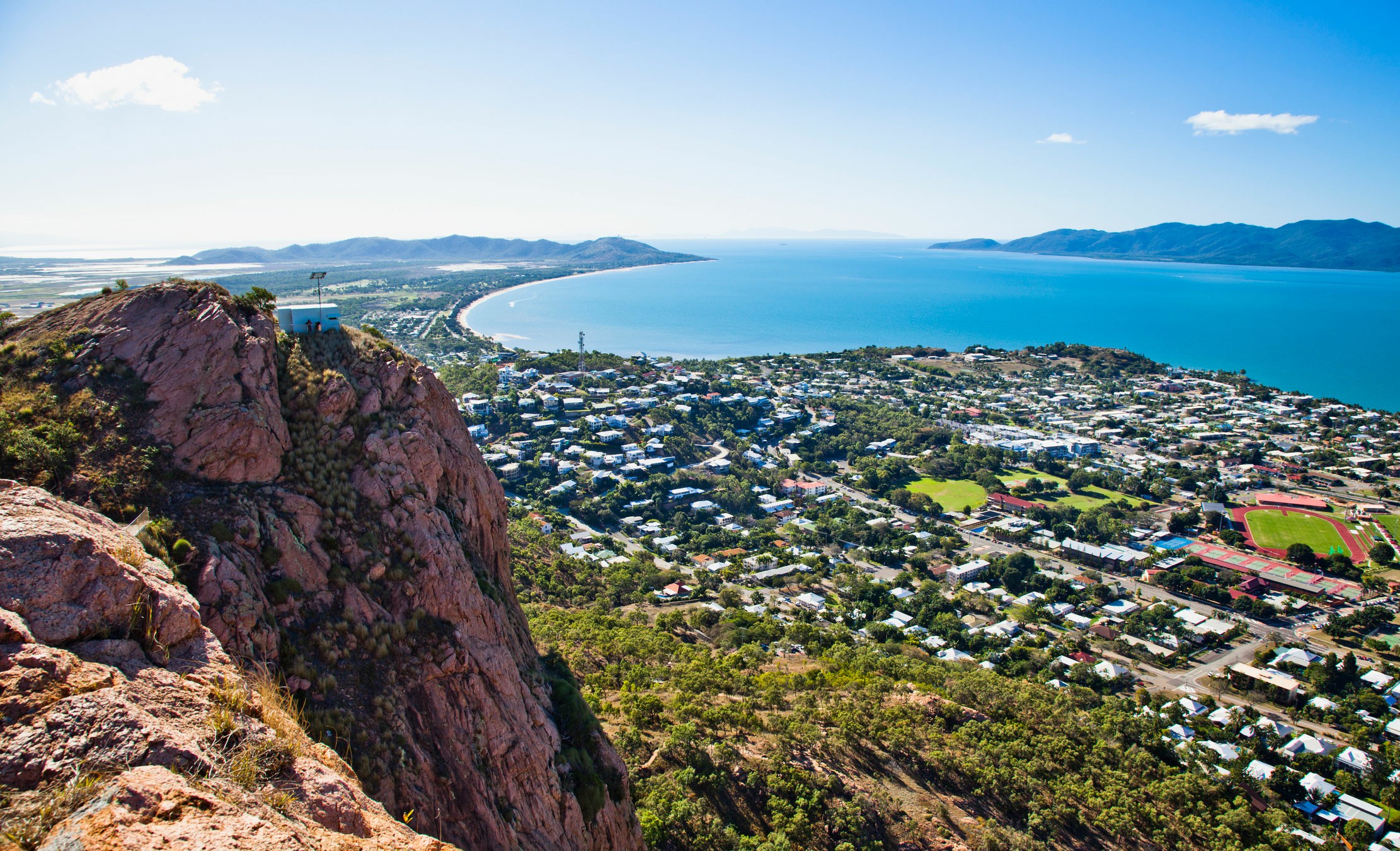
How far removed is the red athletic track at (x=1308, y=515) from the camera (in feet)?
Answer: 132

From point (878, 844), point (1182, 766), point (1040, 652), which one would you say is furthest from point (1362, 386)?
point (878, 844)

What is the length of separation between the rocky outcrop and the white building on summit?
6.11 metres

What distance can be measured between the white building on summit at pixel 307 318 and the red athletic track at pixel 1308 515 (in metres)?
49.9

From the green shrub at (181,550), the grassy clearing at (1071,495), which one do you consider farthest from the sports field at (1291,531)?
the green shrub at (181,550)

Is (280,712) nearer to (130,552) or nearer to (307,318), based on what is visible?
(130,552)

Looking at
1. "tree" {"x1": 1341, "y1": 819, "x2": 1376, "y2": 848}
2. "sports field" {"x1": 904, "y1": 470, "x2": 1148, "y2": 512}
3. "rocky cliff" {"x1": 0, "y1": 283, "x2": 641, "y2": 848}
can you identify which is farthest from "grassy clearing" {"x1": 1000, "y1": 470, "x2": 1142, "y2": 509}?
"rocky cliff" {"x1": 0, "y1": 283, "x2": 641, "y2": 848}

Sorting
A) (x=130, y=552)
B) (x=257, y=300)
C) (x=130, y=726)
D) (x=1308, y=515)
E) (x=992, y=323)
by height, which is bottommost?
(x=1308, y=515)

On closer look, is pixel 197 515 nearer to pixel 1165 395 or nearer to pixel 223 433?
pixel 223 433

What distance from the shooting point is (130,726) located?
16.1 feet

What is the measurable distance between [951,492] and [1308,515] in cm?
2308

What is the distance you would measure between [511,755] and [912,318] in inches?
5611

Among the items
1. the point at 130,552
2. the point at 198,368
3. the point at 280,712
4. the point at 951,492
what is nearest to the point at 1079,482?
the point at 951,492

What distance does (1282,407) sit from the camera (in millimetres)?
74375

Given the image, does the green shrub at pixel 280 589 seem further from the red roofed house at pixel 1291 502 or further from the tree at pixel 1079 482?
the red roofed house at pixel 1291 502
